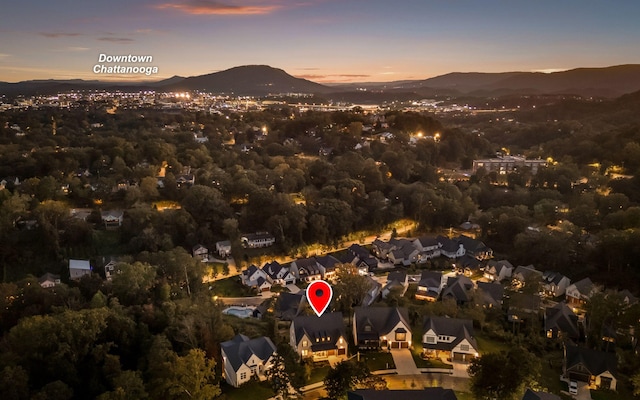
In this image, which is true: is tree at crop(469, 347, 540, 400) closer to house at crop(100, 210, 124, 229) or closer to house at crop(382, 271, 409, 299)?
house at crop(382, 271, 409, 299)

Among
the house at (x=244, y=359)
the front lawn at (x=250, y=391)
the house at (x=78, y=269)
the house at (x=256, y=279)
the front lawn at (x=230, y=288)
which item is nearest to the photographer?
the front lawn at (x=250, y=391)

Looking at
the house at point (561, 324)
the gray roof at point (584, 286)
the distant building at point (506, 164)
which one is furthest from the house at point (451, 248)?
the distant building at point (506, 164)

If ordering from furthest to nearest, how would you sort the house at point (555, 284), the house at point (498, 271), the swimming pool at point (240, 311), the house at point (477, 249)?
1. the house at point (477, 249)
2. the house at point (498, 271)
3. the house at point (555, 284)
4. the swimming pool at point (240, 311)

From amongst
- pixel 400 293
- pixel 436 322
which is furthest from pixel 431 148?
pixel 436 322

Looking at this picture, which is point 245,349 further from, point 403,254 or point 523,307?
point 403,254

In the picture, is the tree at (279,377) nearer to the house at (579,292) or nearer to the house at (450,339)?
the house at (450,339)

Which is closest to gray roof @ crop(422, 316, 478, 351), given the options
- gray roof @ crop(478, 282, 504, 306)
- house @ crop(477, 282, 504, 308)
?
house @ crop(477, 282, 504, 308)

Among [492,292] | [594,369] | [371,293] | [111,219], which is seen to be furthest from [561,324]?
Answer: [111,219]
